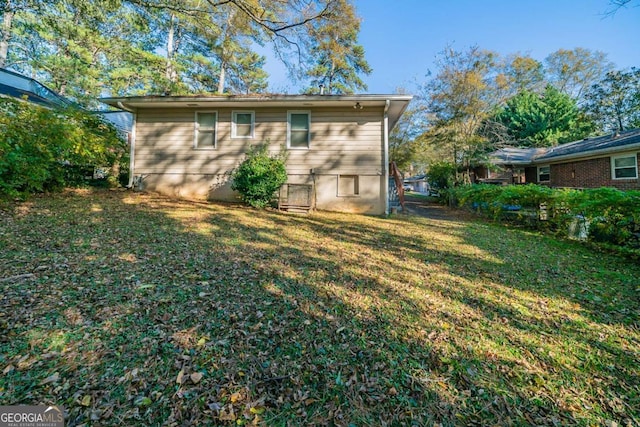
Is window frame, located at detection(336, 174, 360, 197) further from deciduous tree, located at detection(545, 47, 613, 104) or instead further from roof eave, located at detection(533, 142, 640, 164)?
deciduous tree, located at detection(545, 47, 613, 104)

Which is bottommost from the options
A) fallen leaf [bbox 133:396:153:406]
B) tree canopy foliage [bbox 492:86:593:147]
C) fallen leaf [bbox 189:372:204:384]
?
fallen leaf [bbox 133:396:153:406]

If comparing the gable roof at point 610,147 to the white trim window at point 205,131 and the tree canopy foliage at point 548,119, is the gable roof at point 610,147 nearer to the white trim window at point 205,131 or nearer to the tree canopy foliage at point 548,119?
the tree canopy foliage at point 548,119

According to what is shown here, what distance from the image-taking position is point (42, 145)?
21.9 feet

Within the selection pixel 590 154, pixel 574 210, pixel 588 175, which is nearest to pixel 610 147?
pixel 590 154

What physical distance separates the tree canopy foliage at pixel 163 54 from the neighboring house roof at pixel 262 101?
1069mm

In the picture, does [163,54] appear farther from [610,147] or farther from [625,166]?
[625,166]

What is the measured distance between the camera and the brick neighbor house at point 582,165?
1217cm

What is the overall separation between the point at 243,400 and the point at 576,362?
8.27 feet

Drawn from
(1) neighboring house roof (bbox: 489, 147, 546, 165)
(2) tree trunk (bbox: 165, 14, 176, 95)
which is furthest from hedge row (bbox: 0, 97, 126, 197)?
(1) neighboring house roof (bbox: 489, 147, 546, 165)

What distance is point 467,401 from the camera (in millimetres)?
1824

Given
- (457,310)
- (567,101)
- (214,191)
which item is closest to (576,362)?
(457,310)

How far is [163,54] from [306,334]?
812 inches

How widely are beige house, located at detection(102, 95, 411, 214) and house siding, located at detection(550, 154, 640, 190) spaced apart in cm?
1086

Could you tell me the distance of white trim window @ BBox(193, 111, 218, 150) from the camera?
10148 millimetres
